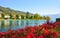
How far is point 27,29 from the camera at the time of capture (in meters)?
4.44

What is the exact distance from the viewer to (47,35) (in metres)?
4.84

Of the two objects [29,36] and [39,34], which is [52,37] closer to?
[39,34]

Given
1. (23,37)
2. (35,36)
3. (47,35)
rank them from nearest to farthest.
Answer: (23,37) < (35,36) < (47,35)

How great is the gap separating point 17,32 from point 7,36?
282 mm

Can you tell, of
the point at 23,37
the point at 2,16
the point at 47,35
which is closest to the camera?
the point at 23,37

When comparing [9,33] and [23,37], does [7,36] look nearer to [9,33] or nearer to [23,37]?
[9,33]

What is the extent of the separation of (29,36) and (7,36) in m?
0.59

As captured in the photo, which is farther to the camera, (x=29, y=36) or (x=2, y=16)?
(x=2, y=16)

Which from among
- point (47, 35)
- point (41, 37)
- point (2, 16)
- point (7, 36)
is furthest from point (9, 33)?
point (2, 16)

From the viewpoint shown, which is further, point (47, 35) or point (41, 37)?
point (47, 35)

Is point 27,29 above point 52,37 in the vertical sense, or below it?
above

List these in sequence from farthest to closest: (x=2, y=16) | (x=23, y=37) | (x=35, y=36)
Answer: (x=2, y=16) → (x=35, y=36) → (x=23, y=37)

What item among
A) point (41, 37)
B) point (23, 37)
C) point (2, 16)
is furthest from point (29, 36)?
point (2, 16)

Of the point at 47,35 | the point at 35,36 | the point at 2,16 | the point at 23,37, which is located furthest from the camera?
the point at 2,16
